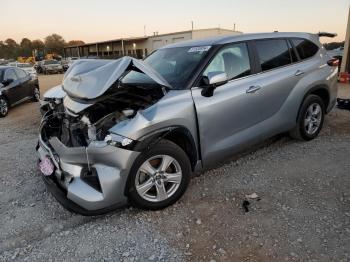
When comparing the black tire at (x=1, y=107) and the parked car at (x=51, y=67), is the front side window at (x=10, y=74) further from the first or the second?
the parked car at (x=51, y=67)

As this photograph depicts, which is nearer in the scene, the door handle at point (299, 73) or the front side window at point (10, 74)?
the door handle at point (299, 73)

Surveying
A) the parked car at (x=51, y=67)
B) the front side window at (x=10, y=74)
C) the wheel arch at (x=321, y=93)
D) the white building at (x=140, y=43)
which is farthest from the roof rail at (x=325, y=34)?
the parked car at (x=51, y=67)

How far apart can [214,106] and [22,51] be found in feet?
308

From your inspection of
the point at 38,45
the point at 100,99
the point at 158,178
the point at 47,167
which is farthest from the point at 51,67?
the point at 38,45

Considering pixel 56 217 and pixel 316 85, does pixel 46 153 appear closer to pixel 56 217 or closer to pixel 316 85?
pixel 56 217

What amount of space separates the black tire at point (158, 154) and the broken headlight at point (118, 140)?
198 mm

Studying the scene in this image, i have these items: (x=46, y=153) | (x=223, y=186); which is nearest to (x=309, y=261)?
(x=223, y=186)

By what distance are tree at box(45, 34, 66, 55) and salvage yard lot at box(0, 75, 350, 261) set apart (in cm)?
8600

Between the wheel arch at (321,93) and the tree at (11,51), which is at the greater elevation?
the wheel arch at (321,93)

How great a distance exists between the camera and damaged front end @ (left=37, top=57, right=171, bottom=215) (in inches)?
123

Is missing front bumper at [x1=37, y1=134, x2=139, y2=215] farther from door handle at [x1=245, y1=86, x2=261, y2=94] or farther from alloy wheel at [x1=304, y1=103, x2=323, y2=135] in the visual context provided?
alloy wheel at [x1=304, y1=103, x2=323, y2=135]

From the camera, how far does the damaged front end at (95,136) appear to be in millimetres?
3135

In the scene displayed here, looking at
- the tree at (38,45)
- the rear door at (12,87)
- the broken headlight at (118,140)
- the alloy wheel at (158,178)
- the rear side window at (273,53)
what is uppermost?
the rear side window at (273,53)

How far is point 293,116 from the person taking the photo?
194 inches
